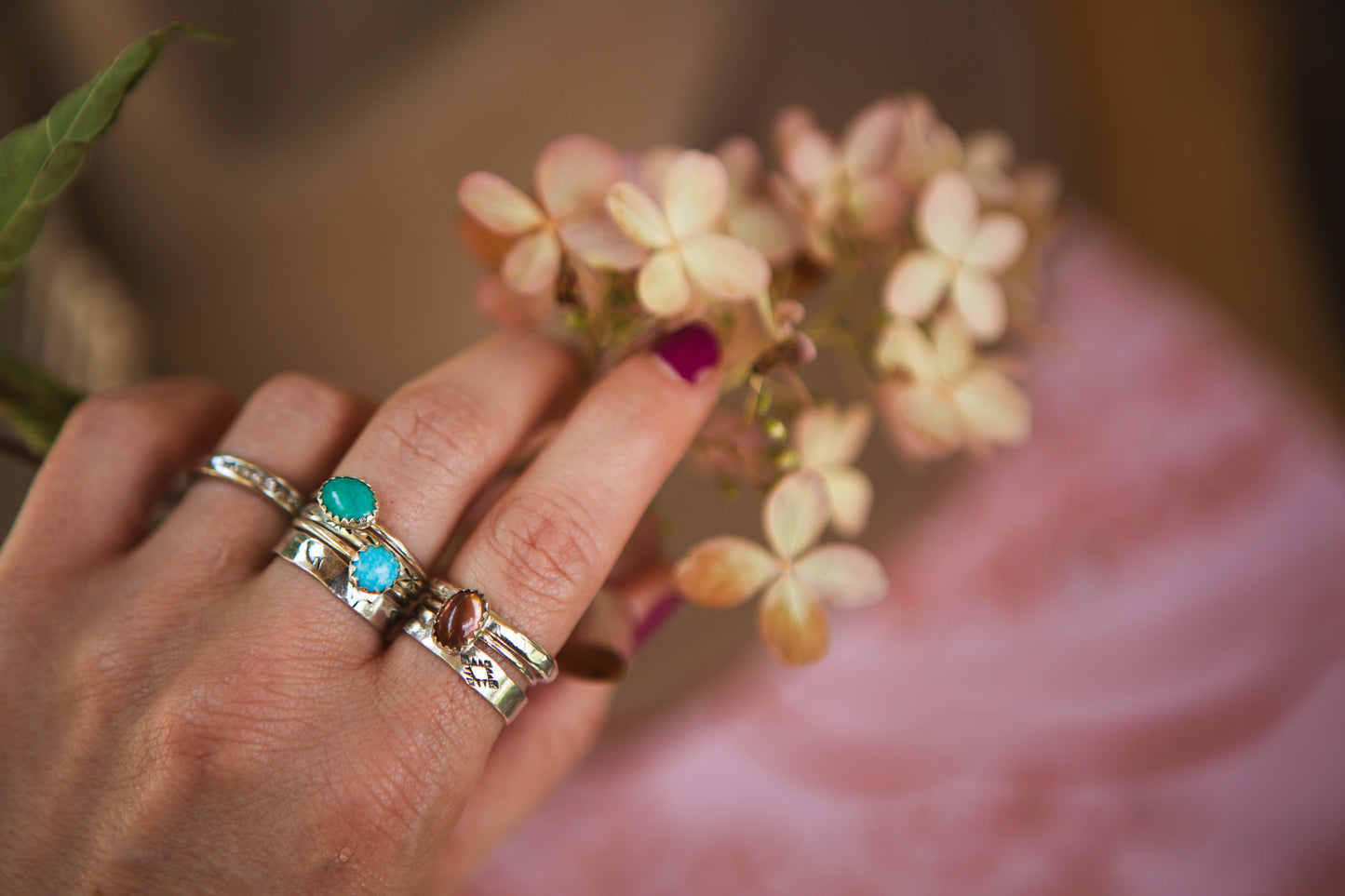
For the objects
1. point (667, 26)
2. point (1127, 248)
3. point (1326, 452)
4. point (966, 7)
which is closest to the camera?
point (667, 26)

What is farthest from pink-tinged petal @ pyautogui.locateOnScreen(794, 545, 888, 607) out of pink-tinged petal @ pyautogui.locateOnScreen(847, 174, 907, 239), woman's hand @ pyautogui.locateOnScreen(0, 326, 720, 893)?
pink-tinged petal @ pyautogui.locateOnScreen(847, 174, 907, 239)

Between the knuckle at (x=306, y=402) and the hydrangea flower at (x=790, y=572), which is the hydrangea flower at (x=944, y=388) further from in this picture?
the knuckle at (x=306, y=402)

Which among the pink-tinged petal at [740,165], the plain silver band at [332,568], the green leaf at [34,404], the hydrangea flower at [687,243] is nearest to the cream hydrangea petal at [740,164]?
the pink-tinged petal at [740,165]

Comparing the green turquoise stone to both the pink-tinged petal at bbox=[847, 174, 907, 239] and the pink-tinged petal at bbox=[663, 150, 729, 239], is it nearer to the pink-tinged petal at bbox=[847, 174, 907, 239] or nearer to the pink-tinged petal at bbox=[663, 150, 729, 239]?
the pink-tinged petal at bbox=[663, 150, 729, 239]

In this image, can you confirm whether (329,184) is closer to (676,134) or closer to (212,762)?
(676,134)

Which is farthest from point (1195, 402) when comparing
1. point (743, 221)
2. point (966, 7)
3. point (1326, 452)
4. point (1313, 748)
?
point (743, 221)
